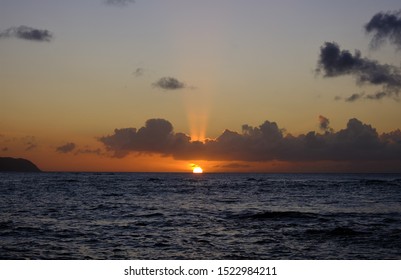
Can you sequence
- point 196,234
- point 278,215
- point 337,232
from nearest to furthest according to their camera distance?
point 196,234 < point 337,232 < point 278,215

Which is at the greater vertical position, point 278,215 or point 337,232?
point 337,232

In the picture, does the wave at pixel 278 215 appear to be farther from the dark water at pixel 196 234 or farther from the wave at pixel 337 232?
the wave at pixel 337 232

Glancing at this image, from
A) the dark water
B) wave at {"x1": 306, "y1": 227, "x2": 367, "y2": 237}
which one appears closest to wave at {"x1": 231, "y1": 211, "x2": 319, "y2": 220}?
the dark water

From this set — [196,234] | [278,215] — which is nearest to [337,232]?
[196,234]

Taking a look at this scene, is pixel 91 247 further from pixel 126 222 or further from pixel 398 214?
pixel 398 214

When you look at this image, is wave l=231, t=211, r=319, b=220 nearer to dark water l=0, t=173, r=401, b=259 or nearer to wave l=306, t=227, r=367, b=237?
dark water l=0, t=173, r=401, b=259

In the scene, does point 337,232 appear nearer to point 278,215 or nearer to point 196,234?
point 196,234

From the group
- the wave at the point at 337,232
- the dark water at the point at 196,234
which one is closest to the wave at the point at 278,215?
the dark water at the point at 196,234

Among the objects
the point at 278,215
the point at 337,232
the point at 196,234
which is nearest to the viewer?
the point at 196,234

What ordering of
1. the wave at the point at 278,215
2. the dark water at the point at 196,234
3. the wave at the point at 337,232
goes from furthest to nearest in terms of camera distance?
the wave at the point at 278,215, the wave at the point at 337,232, the dark water at the point at 196,234
